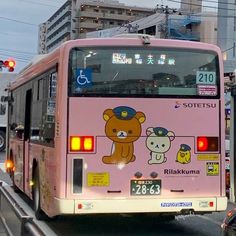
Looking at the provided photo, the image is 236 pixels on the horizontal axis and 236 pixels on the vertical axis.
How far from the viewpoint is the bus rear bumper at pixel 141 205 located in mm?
8484

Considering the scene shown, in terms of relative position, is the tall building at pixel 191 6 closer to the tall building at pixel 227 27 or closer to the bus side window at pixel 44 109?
the tall building at pixel 227 27

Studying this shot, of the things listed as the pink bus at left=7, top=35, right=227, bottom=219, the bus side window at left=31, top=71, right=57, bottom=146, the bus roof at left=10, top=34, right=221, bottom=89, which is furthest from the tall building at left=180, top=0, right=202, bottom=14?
the pink bus at left=7, top=35, right=227, bottom=219

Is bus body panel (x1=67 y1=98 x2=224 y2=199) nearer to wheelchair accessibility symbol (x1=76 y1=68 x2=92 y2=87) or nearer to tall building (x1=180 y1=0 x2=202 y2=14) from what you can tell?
wheelchair accessibility symbol (x1=76 y1=68 x2=92 y2=87)

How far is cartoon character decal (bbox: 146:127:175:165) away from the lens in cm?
889

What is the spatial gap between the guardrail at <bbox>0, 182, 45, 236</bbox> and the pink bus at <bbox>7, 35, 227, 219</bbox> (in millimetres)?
1031

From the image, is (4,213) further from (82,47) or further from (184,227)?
(184,227)

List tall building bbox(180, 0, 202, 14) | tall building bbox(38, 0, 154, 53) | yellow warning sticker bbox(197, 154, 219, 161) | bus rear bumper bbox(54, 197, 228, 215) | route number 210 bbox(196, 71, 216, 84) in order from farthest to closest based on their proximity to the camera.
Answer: tall building bbox(38, 0, 154, 53), tall building bbox(180, 0, 202, 14), route number 210 bbox(196, 71, 216, 84), yellow warning sticker bbox(197, 154, 219, 161), bus rear bumper bbox(54, 197, 228, 215)

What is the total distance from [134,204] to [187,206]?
2.72 feet

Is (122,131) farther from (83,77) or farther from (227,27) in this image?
(227,27)

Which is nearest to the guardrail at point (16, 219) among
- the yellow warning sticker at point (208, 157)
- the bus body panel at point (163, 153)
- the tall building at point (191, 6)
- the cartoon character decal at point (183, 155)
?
the bus body panel at point (163, 153)

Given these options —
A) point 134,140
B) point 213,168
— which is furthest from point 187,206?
point 134,140

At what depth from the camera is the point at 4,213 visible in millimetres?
7613

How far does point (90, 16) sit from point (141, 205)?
137m

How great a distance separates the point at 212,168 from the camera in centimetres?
908
